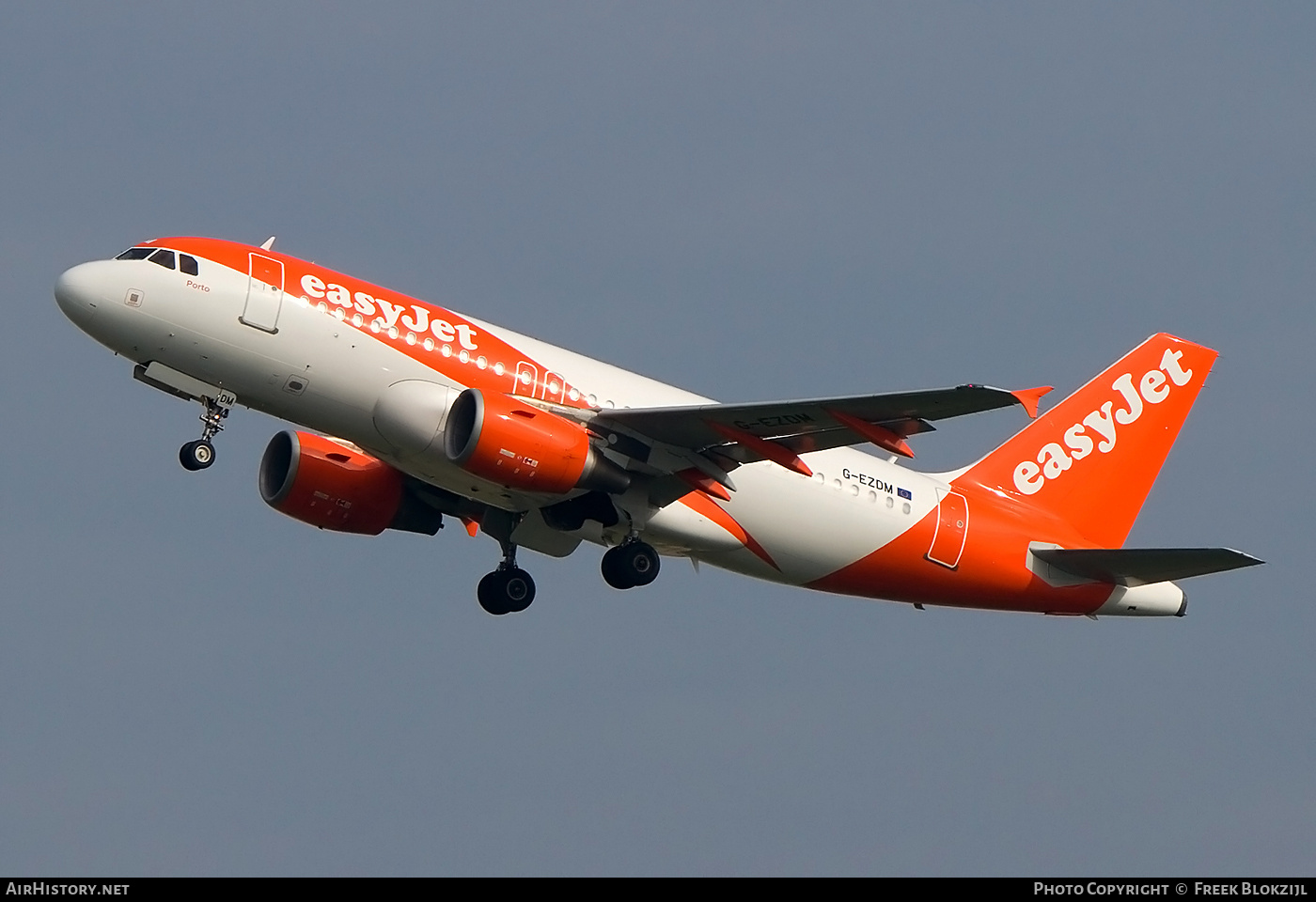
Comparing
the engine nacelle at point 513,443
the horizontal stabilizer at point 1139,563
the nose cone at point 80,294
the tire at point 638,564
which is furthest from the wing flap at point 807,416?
the nose cone at point 80,294

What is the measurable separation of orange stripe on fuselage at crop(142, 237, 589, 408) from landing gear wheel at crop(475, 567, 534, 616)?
19.5 ft

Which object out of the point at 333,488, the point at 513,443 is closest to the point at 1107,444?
the point at 513,443

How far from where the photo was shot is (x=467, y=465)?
3469 centimetres

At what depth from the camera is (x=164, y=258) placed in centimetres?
3500

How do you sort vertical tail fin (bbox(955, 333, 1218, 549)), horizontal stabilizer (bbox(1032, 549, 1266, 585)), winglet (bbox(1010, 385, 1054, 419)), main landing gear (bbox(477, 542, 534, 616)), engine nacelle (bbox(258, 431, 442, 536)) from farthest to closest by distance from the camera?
vertical tail fin (bbox(955, 333, 1218, 549))
main landing gear (bbox(477, 542, 534, 616))
engine nacelle (bbox(258, 431, 442, 536))
horizontal stabilizer (bbox(1032, 549, 1266, 585))
winglet (bbox(1010, 385, 1054, 419))

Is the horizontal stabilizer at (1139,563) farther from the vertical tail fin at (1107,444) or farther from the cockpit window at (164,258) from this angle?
the cockpit window at (164,258)

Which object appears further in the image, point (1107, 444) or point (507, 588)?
point (1107, 444)

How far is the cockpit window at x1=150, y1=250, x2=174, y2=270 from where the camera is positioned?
114 ft

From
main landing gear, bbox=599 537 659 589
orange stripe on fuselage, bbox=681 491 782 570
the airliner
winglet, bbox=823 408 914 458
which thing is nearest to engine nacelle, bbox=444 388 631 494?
the airliner

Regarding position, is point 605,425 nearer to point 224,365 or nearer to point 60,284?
point 224,365

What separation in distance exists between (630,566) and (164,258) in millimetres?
10607

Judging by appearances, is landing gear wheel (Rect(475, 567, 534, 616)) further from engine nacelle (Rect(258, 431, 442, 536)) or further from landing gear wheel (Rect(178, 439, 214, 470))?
landing gear wheel (Rect(178, 439, 214, 470))

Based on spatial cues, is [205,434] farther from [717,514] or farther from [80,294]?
[717,514]

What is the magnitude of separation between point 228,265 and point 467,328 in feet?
15.0
